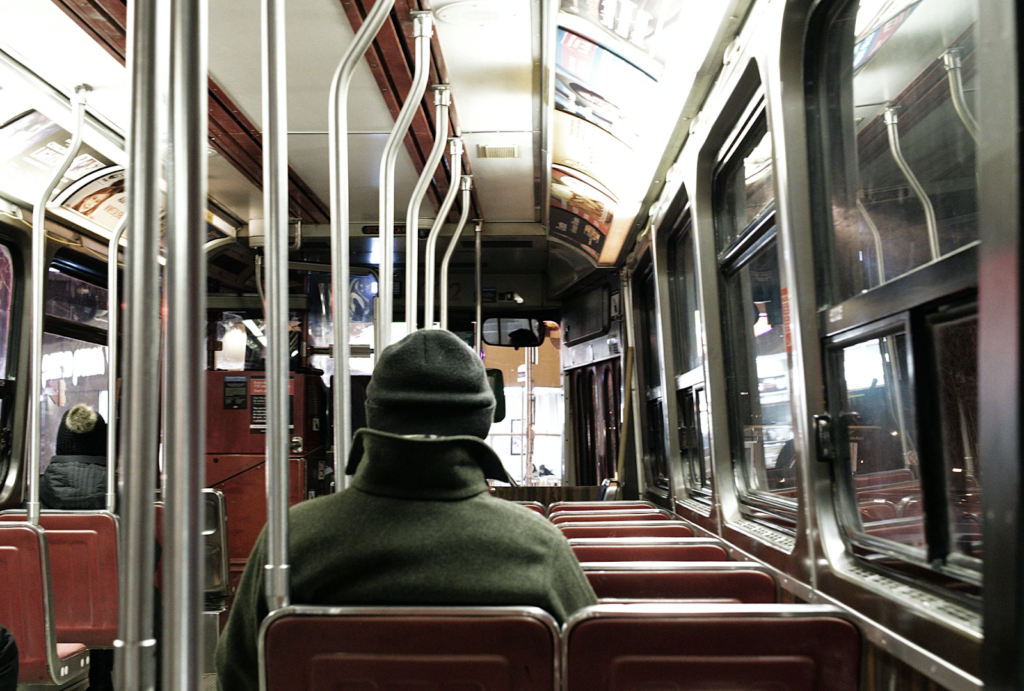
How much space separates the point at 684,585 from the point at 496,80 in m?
2.78

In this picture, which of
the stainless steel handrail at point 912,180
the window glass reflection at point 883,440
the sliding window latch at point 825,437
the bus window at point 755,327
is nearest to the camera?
the stainless steel handrail at point 912,180

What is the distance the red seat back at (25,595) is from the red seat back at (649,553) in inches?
77.9

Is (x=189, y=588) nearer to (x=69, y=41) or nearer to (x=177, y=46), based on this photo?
(x=177, y=46)

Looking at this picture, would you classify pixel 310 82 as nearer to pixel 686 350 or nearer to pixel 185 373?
pixel 686 350

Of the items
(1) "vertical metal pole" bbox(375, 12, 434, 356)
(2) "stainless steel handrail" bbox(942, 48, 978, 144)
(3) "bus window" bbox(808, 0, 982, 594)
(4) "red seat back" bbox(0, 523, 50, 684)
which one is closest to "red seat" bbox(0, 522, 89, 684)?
(4) "red seat back" bbox(0, 523, 50, 684)

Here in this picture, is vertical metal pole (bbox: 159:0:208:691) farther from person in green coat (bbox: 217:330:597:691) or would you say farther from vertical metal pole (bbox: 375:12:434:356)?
vertical metal pole (bbox: 375:12:434:356)

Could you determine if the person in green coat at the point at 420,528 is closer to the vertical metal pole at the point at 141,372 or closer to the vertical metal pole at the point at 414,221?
the vertical metal pole at the point at 141,372

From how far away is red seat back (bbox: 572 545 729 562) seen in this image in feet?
8.49

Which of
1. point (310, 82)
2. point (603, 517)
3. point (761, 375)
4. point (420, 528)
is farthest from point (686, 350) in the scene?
point (420, 528)

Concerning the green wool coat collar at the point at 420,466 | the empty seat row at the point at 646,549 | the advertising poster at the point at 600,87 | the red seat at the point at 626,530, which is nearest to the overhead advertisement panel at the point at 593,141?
the advertising poster at the point at 600,87

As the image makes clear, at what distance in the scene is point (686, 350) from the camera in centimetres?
493

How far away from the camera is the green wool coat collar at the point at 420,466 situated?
1.40 meters

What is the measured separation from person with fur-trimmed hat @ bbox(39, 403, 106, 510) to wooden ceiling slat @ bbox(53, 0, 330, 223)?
169 cm

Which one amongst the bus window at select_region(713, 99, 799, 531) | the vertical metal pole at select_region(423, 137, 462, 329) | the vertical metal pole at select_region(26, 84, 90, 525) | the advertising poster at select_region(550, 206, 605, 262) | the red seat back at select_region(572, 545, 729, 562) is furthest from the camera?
the advertising poster at select_region(550, 206, 605, 262)
